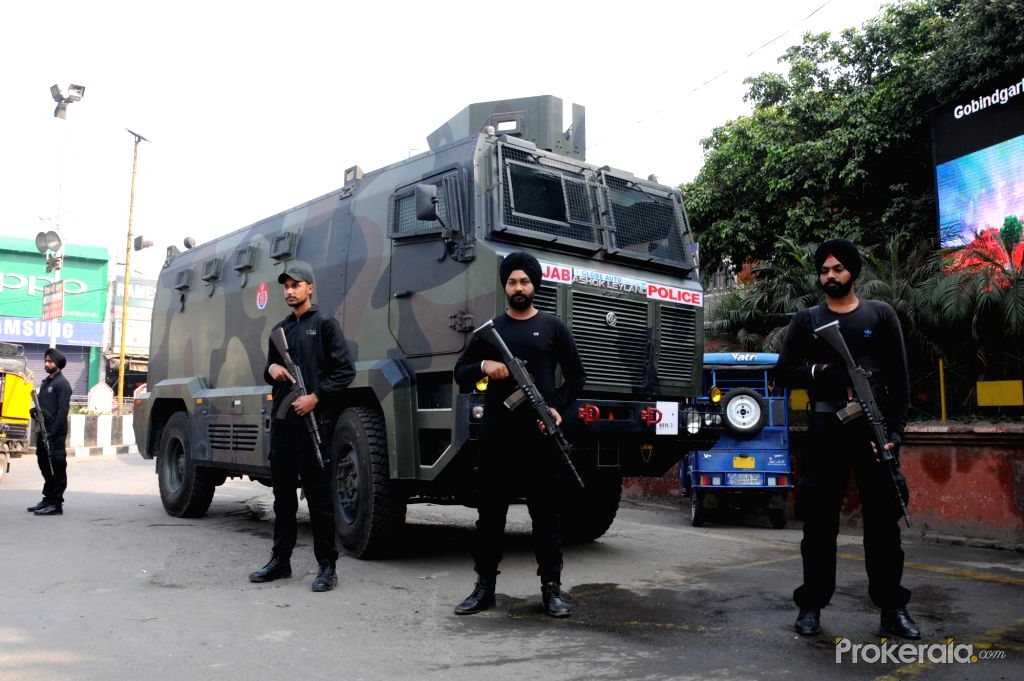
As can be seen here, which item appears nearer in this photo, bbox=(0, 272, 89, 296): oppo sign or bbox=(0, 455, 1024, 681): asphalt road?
bbox=(0, 455, 1024, 681): asphalt road

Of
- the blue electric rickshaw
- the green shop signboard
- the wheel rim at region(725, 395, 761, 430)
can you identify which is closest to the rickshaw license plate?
the blue electric rickshaw

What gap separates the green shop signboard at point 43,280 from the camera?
36.5 metres

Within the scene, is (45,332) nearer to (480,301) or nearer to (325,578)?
(480,301)

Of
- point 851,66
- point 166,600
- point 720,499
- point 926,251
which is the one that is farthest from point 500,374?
point 851,66

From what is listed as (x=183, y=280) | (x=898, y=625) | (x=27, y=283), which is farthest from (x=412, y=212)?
(x=27, y=283)

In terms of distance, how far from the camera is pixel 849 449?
450cm

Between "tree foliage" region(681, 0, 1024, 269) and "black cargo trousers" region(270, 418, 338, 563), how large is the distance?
13310mm

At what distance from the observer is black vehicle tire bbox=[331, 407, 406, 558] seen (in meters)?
6.59

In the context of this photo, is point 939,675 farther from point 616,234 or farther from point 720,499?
point 720,499

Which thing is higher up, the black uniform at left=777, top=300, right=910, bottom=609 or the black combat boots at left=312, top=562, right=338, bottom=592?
the black uniform at left=777, top=300, right=910, bottom=609

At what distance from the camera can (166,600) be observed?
17.3 ft

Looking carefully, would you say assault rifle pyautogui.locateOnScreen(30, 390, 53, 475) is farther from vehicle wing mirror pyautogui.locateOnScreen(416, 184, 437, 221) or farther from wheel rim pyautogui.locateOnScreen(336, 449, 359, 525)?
vehicle wing mirror pyautogui.locateOnScreen(416, 184, 437, 221)

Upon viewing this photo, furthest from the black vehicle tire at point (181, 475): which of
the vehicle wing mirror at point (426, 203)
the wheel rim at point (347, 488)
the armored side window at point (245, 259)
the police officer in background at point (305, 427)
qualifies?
the vehicle wing mirror at point (426, 203)

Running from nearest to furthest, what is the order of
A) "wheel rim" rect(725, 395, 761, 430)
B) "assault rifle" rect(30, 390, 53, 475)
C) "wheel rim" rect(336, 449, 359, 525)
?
1. "wheel rim" rect(336, 449, 359, 525)
2. "assault rifle" rect(30, 390, 53, 475)
3. "wheel rim" rect(725, 395, 761, 430)
